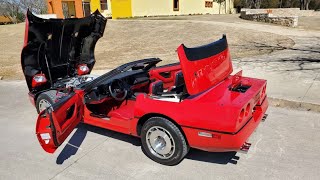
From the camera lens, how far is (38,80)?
5.26 m

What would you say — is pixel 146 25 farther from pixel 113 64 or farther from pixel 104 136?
pixel 104 136

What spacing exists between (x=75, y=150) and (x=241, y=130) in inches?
92.7

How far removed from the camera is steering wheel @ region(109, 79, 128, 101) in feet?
14.3

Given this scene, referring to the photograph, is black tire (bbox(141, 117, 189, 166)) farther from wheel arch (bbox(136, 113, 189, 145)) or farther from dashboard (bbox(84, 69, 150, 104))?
dashboard (bbox(84, 69, 150, 104))

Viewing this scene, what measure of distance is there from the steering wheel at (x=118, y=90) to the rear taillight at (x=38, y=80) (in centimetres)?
163

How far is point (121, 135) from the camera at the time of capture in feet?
15.4

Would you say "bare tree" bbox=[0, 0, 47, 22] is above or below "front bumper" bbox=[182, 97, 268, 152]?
above

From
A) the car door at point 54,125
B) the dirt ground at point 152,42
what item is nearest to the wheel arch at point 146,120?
the car door at point 54,125

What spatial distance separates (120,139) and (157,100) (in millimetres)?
1262

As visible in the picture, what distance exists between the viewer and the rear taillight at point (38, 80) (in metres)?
5.24

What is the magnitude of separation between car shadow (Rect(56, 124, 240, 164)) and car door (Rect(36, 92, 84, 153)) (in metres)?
0.47

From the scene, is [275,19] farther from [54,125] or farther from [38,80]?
[54,125]

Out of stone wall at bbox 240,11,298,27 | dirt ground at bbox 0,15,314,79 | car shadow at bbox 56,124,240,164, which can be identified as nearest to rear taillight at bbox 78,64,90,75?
car shadow at bbox 56,124,240,164

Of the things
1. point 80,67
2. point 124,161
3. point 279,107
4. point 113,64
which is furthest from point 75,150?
point 113,64
